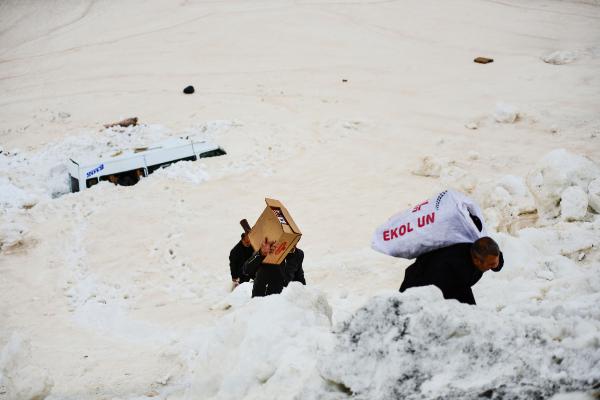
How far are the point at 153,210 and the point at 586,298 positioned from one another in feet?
25.2

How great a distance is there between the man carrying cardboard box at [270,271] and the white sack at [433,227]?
152 cm

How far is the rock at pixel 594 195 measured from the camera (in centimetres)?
605

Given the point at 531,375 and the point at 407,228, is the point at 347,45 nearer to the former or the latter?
the point at 407,228

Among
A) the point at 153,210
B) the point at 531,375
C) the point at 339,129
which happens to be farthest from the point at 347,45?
the point at 531,375

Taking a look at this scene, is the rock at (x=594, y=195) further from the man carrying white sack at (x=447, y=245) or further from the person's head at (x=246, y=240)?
the person's head at (x=246, y=240)

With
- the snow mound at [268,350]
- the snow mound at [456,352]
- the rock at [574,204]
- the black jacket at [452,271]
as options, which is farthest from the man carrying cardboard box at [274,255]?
the rock at [574,204]

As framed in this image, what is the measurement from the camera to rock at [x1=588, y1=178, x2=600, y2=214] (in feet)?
19.8

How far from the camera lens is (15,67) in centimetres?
2078

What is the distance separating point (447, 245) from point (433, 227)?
0.51 feet

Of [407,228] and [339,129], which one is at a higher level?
[407,228]

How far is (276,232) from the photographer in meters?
4.90

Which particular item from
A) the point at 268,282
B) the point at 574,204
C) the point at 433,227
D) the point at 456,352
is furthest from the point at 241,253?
the point at 574,204

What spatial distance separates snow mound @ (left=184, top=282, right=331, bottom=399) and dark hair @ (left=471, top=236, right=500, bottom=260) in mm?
1091

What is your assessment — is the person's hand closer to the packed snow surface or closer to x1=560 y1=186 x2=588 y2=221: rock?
the packed snow surface
